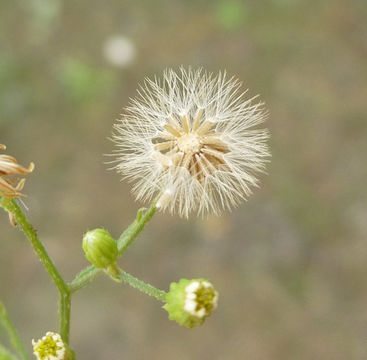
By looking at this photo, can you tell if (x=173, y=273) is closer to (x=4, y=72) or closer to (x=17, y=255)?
(x=17, y=255)

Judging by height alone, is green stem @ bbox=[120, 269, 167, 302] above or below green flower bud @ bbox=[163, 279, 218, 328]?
above

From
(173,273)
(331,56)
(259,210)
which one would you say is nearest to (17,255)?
(173,273)

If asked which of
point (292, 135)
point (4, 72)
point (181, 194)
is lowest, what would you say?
point (181, 194)

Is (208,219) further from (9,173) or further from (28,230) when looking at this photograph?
(9,173)

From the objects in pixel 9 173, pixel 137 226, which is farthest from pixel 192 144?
pixel 9 173

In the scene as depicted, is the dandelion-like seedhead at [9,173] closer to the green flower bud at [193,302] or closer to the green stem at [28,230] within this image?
the green stem at [28,230]

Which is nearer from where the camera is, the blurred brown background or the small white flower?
the small white flower

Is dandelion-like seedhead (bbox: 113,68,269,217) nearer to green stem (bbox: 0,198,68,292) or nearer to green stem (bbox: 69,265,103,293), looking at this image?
green stem (bbox: 69,265,103,293)

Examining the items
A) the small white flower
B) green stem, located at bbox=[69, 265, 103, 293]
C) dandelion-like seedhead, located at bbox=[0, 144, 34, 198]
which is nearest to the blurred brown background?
green stem, located at bbox=[69, 265, 103, 293]
